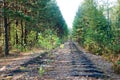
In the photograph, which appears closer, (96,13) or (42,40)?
(42,40)

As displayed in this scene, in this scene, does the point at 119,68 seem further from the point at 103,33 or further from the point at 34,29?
the point at 34,29

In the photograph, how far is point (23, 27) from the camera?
5359 cm

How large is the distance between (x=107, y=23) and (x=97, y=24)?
1.12 m

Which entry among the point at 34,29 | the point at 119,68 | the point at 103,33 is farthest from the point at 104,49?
the point at 34,29

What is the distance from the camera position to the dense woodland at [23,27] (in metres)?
28.9

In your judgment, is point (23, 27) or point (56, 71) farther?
point (23, 27)

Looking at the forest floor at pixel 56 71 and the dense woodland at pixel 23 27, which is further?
the dense woodland at pixel 23 27

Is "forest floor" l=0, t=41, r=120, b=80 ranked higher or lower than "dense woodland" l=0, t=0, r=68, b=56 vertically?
lower

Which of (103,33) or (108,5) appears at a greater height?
(108,5)

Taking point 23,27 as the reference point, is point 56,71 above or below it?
below

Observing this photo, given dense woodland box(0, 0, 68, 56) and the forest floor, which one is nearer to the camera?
the forest floor

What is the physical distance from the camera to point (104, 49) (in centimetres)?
3481

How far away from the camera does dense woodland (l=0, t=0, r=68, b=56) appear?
28870 mm

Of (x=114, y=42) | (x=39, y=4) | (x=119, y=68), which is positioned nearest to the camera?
(x=119, y=68)
